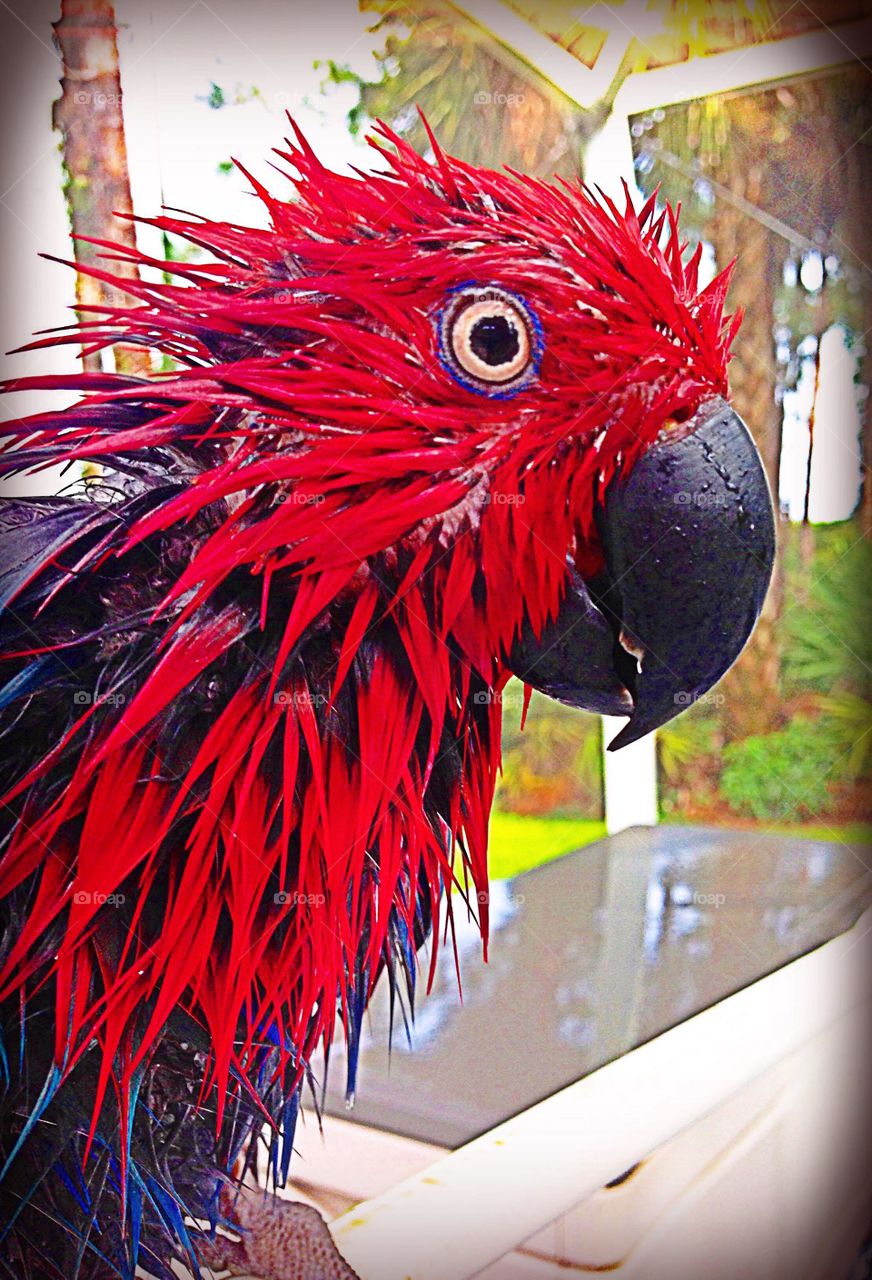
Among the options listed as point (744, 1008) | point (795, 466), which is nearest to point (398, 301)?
point (795, 466)

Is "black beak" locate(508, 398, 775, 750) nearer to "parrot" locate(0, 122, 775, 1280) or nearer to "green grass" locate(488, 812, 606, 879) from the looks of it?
"parrot" locate(0, 122, 775, 1280)

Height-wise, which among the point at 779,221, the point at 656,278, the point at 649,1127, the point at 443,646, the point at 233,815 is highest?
the point at 779,221

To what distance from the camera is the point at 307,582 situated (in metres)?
0.63

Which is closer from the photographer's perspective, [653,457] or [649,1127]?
Result: [653,457]

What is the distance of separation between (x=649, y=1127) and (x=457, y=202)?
0.75 m

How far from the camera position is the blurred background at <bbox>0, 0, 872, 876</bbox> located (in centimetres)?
70

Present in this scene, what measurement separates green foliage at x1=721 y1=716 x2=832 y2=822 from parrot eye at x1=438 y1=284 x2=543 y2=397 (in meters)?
0.42

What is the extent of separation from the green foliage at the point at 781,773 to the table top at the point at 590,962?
0.09 feet

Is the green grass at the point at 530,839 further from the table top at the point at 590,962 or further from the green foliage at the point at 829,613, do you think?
the green foliage at the point at 829,613

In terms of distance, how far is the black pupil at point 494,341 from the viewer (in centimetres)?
63

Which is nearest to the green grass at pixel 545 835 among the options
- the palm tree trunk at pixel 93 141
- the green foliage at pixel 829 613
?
the green foliage at pixel 829 613

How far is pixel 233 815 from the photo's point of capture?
64cm

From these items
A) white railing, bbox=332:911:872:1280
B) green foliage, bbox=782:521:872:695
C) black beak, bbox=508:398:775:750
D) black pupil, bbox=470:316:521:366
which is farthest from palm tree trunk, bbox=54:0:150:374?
white railing, bbox=332:911:872:1280

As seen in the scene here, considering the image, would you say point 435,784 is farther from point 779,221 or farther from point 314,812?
point 779,221
